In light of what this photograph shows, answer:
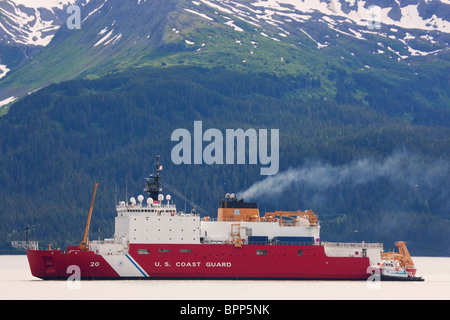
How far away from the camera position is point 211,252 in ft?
263

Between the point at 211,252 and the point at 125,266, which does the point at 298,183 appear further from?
the point at 125,266

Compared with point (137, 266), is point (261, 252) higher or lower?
higher

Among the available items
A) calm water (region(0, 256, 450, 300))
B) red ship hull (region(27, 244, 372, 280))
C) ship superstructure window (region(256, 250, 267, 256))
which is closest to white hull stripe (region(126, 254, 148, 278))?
red ship hull (region(27, 244, 372, 280))

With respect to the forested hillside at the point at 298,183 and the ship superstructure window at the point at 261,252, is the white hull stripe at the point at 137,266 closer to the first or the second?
the ship superstructure window at the point at 261,252

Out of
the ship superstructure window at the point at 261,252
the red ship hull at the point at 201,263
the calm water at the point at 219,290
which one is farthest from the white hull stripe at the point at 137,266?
the ship superstructure window at the point at 261,252

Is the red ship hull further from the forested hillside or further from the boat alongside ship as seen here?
the forested hillside

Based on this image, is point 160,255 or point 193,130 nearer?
point 160,255

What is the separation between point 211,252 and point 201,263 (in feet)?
3.98

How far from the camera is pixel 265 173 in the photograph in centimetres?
16825

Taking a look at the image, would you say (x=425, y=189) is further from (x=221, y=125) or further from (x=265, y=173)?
(x=221, y=125)

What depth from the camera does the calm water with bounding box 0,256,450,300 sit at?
6862 cm

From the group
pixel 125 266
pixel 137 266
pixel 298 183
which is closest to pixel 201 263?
pixel 137 266
